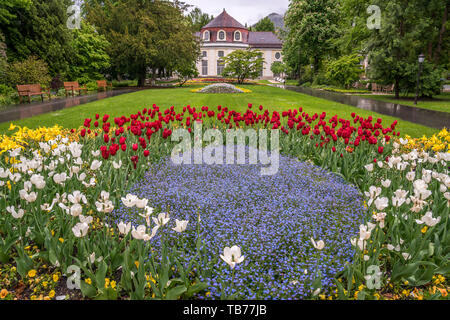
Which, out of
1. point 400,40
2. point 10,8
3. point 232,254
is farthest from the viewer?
point 10,8

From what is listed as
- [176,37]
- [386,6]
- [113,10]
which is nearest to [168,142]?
[386,6]

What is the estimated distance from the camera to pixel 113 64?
29.9m

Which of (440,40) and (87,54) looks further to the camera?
(87,54)

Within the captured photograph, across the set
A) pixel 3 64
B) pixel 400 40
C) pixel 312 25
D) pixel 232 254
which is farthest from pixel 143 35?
pixel 232 254

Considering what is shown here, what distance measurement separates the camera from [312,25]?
31.2 m

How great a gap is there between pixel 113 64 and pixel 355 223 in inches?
1190

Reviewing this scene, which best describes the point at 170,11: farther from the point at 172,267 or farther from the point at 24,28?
the point at 172,267

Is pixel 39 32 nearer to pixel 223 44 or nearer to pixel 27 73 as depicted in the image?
pixel 27 73

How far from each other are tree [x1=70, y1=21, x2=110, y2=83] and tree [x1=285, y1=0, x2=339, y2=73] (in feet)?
57.5

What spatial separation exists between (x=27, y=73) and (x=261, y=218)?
2025cm

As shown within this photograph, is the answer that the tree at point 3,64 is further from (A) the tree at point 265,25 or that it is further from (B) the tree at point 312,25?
(A) the tree at point 265,25

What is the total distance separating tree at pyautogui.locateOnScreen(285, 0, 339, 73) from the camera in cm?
3130

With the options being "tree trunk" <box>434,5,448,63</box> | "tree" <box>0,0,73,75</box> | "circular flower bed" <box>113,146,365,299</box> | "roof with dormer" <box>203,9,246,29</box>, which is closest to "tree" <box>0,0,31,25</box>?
"tree" <box>0,0,73,75</box>
